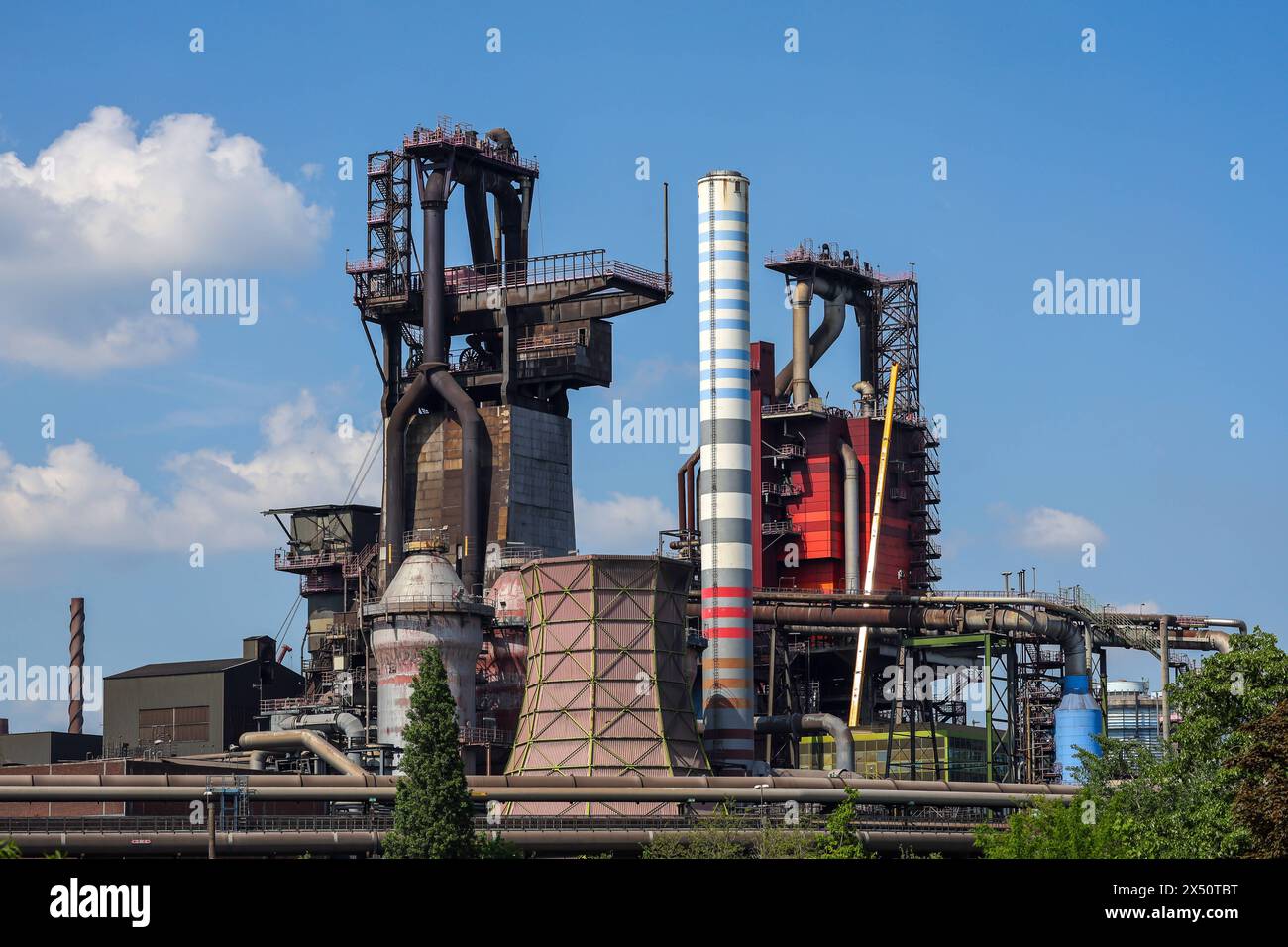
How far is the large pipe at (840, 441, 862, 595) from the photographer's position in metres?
112

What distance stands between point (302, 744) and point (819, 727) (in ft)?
84.9

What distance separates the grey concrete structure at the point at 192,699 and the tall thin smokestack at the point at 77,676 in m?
6.85

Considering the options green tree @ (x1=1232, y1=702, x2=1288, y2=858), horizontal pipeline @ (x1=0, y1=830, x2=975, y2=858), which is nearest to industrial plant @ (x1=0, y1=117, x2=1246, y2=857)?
horizontal pipeline @ (x1=0, y1=830, x2=975, y2=858)

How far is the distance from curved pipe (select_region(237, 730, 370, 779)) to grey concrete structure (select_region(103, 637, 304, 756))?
7648mm

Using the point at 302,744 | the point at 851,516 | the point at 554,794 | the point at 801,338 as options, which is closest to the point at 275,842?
the point at 554,794

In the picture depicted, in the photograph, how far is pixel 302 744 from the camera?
8806 cm

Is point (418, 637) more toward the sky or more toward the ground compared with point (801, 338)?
more toward the ground

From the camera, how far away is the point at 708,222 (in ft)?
294

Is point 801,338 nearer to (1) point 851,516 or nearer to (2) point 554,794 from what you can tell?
(1) point 851,516

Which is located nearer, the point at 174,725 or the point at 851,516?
the point at 174,725

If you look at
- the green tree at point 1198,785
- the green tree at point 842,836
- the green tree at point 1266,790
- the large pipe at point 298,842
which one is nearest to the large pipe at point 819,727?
the large pipe at point 298,842
